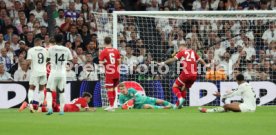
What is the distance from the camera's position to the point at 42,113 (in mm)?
19266

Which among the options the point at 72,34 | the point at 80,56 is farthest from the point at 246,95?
the point at 72,34

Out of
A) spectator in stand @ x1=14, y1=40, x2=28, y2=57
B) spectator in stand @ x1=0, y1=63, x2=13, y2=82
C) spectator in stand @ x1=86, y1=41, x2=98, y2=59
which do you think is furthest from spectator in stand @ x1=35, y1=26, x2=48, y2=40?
spectator in stand @ x1=0, y1=63, x2=13, y2=82

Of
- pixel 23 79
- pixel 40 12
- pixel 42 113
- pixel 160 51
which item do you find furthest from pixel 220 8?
pixel 42 113

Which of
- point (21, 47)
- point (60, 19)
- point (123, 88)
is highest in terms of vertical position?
point (60, 19)

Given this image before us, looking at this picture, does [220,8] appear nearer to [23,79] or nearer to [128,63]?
[128,63]

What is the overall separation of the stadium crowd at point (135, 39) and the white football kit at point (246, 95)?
515 cm

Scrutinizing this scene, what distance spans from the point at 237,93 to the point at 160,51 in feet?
21.1

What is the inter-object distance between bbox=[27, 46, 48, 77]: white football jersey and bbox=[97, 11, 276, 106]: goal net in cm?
406

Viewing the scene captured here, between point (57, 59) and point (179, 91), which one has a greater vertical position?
point (57, 59)

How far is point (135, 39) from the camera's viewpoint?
24.8 meters

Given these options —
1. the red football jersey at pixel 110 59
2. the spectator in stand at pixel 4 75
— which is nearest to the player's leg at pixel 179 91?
the red football jersey at pixel 110 59

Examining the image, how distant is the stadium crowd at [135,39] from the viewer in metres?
24.5

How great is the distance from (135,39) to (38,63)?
5.19m

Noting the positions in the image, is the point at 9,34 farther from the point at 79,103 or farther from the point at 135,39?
the point at 79,103
